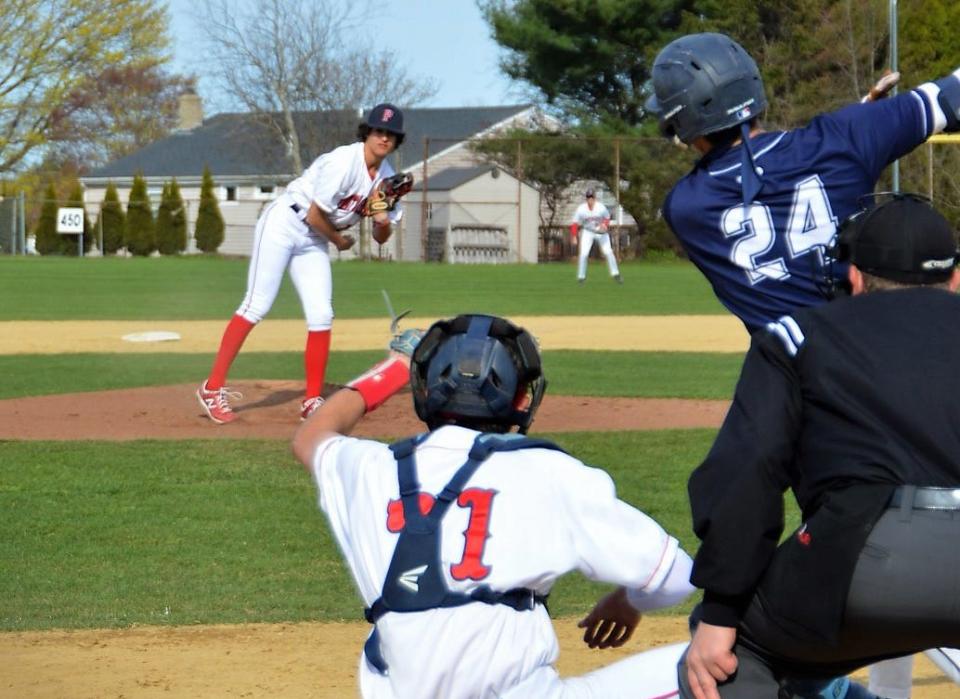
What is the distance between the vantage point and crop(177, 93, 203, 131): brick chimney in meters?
75.9

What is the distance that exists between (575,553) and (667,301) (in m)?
22.8

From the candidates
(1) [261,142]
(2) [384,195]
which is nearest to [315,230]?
(2) [384,195]

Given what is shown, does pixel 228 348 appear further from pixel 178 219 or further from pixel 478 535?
pixel 178 219

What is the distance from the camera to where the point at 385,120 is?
33.9 feet

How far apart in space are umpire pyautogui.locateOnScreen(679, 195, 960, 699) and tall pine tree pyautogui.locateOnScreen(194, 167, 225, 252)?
2069 inches

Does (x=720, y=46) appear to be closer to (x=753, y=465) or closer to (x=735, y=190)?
(x=735, y=190)

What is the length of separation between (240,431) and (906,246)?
26.3ft

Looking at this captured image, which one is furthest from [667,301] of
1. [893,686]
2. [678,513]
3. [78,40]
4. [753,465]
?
[78,40]

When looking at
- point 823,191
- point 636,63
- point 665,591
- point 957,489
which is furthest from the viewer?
point 636,63

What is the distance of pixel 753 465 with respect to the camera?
283 cm

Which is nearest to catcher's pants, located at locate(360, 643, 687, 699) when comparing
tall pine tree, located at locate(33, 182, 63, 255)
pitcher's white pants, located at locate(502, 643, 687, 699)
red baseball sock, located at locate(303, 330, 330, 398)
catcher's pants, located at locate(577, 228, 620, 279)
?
pitcher's white pants, located at locate(502, 643, 687, 699)

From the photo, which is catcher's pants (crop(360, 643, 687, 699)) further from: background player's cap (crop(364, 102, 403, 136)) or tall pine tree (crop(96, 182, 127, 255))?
tall pine tree (crop(96, 182, 127, 255))

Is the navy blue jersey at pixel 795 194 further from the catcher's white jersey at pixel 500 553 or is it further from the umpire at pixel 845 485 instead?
the catcher's white jersey at pixel 500 553

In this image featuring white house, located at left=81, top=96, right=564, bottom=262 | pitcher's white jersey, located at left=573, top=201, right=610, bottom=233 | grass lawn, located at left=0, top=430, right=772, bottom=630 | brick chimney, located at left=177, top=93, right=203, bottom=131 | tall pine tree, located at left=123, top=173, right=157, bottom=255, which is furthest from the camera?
brick chimney, located at left=177, top=93, right=203, bottom=131
